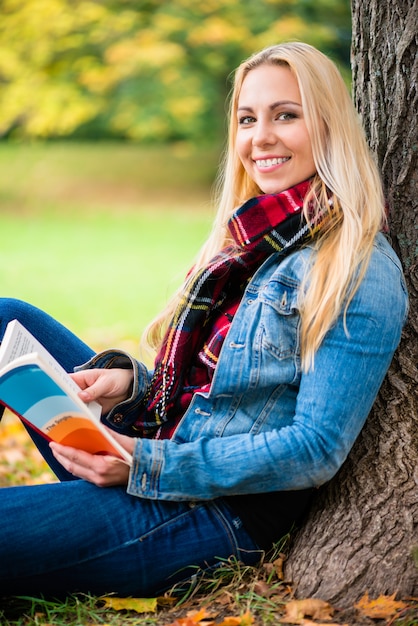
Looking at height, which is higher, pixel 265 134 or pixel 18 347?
pixel 265 134

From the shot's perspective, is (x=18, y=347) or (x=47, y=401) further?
(x=18, y=347)

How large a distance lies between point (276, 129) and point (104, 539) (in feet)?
4.02

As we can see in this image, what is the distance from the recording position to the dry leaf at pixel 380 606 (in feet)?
6.57

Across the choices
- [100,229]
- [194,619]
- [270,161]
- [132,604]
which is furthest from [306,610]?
[100,229]

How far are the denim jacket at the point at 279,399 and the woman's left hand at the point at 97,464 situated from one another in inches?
1.5

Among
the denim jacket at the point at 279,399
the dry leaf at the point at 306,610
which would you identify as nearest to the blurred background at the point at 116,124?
the denim jacket at the point at 279,399

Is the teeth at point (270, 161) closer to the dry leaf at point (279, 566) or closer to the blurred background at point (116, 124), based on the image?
the dry leaf at point (279, 566)

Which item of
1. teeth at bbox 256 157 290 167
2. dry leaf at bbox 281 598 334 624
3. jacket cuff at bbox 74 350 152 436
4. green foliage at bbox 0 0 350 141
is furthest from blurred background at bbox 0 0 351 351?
dry leaf at bbox 281 598 334 624

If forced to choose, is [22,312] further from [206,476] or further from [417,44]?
[417,44]

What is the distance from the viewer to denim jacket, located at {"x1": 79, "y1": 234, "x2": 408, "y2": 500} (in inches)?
79.3

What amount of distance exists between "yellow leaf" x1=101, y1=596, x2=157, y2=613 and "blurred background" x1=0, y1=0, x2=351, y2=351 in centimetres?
531

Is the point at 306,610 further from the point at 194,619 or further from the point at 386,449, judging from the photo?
the point at 386,449

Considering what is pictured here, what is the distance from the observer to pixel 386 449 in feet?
7.39

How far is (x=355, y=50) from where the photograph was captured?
2461 millimetres
